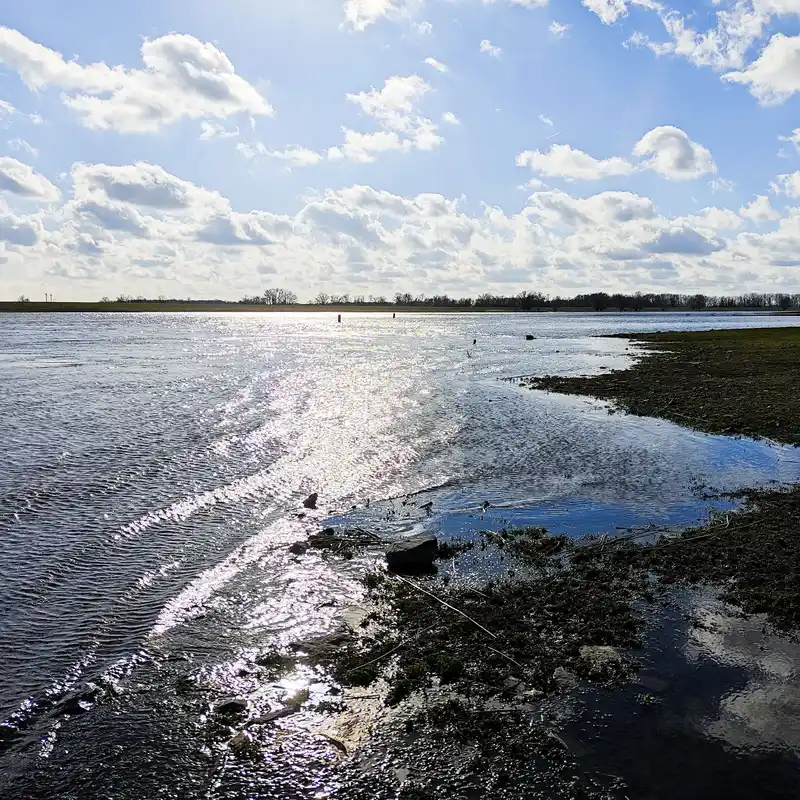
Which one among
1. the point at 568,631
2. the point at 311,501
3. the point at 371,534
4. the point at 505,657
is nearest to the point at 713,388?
the point at 311,501

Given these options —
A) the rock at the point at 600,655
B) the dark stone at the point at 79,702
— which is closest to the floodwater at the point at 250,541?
the dark stone at the point at 79,702

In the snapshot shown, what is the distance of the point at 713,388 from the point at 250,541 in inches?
1248

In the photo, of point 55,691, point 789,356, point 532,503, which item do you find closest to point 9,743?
point 55,691

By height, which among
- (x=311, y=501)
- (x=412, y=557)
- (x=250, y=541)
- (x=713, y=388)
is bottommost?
(x=250, y=541)

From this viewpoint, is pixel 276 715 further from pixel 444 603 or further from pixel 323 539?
pixel 323 539

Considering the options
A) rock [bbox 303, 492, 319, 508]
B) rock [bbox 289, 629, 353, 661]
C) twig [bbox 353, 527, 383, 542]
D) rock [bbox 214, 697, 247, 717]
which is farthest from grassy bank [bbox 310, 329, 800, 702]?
rock [bbox 303, 492, 319, 508]

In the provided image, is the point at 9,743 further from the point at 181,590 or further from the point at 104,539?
the point at 104,539

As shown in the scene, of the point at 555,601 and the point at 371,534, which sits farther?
the point at 371,534

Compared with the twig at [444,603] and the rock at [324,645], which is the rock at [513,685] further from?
the rock at [324,645]

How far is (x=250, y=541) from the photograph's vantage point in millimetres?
14203

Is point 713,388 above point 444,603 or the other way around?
above

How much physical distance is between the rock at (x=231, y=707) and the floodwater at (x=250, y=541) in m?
0.23

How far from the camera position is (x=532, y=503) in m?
17.0

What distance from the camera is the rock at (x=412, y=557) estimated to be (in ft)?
40.8
